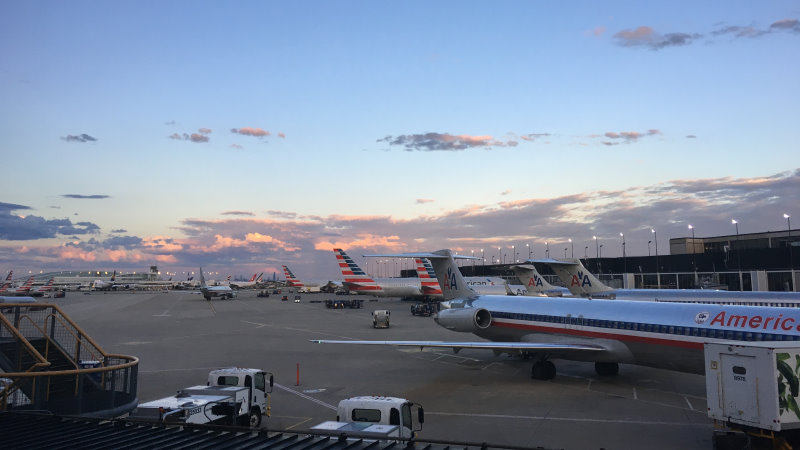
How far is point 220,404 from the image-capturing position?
14.5m

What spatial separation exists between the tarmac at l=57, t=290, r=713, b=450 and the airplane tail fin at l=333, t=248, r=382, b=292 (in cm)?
4076

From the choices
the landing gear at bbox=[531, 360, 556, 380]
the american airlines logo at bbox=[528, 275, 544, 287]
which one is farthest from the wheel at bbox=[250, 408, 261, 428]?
the american airlines logo at bbox=[528, 275, 544, 287]

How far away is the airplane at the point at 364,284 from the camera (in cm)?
8125

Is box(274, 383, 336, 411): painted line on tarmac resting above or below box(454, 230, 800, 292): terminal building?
below

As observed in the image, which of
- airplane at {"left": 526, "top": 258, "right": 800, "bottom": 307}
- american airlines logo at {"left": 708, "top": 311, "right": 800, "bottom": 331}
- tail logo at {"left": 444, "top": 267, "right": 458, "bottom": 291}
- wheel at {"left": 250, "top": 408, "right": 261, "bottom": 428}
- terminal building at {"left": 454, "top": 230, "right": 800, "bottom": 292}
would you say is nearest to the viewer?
wheel at {"left": 250, "top": 408, "right": 261, "bottom": 428}

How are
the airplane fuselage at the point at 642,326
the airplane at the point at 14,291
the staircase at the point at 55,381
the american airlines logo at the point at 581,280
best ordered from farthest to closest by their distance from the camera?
the airplane at the point at 14,291 < the american airlines logo at the point at 581,280 < the airplane fuselage at the point at 642,326 < the staircase at the point at 55,381

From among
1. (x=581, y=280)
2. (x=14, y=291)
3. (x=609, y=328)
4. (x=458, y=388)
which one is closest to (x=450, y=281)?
(x=458, y=388)

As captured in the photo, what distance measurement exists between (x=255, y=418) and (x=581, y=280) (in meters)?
40.1

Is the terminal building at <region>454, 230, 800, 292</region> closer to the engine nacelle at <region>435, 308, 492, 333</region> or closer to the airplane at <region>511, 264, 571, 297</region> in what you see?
the airplane at <region>511, 264, 571, 297</region>

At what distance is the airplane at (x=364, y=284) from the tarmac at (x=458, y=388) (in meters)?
40.9

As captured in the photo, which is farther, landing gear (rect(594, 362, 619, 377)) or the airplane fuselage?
landing gear (rect(594, 362, 619, 377))

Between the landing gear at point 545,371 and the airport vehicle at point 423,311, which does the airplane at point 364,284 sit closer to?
the airport vehicle at point 423,311

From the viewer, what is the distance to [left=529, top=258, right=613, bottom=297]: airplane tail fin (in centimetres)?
4897

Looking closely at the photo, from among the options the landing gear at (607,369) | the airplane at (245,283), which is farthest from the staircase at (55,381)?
the airplane at (245,283)
